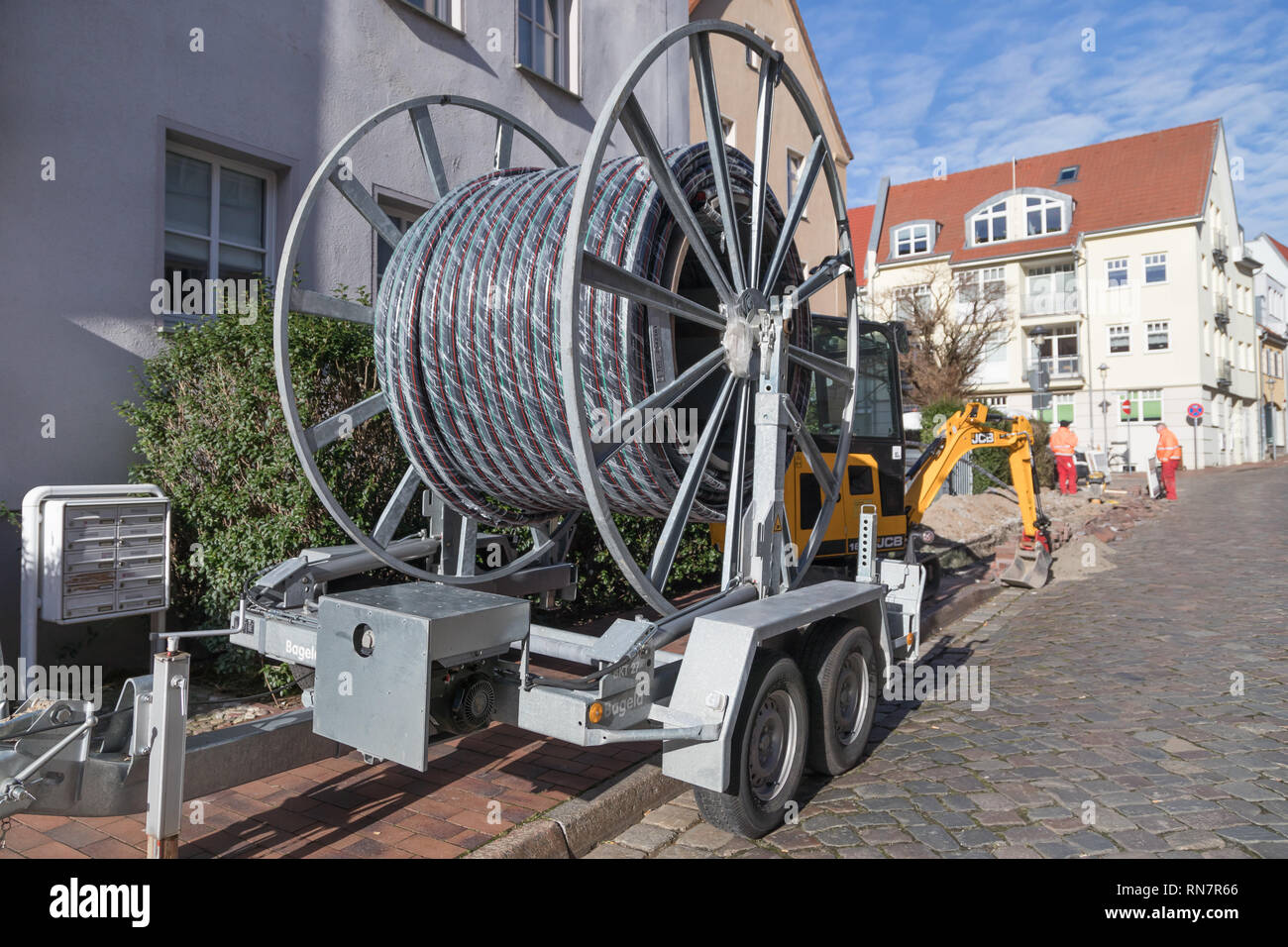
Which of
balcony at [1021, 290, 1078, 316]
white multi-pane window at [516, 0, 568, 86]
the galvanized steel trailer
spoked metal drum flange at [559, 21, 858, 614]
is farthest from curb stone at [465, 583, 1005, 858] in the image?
balcony at [1021, 290, 1078, 316]

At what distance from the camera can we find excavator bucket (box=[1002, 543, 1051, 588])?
10.3m

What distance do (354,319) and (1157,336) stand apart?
4191 cm

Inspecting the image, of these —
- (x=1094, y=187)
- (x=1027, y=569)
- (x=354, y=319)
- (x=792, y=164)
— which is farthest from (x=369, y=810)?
(x=1094, y=187)

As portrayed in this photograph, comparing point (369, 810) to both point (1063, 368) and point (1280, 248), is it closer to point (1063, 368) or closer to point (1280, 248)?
point (1063, 368)

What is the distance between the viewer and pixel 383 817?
3721mm

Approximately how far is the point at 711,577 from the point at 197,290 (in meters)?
5.22

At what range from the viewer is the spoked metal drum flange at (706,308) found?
329 centimetres

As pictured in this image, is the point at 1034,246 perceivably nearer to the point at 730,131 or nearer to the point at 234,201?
the point at 730,131

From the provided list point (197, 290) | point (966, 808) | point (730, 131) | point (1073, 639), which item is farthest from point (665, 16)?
point (966, 808)

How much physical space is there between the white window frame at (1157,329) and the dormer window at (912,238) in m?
9.72

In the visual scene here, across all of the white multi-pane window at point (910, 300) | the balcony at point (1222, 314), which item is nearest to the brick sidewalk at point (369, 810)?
the white multi-pane window at point (910, 300)

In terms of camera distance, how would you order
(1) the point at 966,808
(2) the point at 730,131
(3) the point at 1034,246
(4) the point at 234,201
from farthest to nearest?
(3) the point at 1034,246
(2) the point at 730,131
(4) the point at 234,201
(1) the point at 966,808

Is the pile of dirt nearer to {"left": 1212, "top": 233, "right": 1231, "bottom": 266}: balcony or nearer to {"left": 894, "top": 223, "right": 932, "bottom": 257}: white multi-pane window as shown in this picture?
{"left": 894, "top": 223, "right": 932, "bottom": 257}: white multi-pane window

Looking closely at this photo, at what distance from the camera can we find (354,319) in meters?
5.02
